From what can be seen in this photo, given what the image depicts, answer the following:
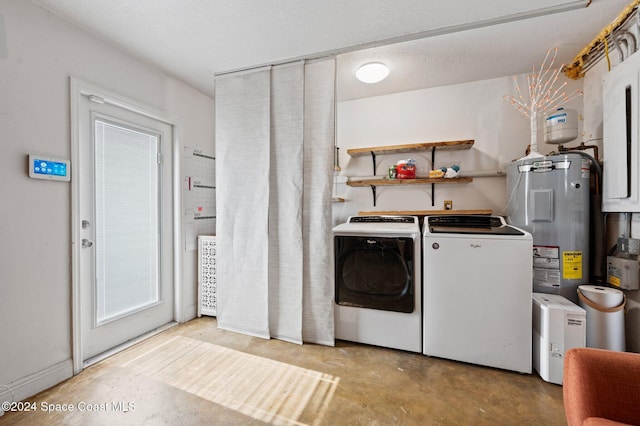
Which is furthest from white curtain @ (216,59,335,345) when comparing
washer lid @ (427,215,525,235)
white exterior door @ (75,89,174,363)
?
washer lid @ (427,215,525,235)

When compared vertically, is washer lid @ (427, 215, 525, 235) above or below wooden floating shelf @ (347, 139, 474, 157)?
below

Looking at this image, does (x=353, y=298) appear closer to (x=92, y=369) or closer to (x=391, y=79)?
(x=92, y=369)

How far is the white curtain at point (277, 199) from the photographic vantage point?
2.28 m

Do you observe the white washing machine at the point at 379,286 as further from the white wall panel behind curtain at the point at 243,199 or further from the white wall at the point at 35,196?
the white wall at the point at 35,196

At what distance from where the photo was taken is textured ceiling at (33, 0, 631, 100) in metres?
1.72

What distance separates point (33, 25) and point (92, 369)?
229 cm

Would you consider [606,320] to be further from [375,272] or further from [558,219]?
[375,272]

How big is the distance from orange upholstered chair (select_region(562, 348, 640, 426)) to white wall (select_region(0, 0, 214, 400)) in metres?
2.76

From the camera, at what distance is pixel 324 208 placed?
2.27m

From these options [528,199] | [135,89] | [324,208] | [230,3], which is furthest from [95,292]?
[528,199]

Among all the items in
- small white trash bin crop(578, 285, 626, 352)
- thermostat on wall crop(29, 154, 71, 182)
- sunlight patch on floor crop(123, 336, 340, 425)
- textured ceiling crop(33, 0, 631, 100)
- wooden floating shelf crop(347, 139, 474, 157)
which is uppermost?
textured ceiling crop(33, 0, 631, 100)

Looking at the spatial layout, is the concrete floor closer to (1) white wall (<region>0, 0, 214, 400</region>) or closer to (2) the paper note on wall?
(1) white wall (<region>0, 0, 214, 400</region>)

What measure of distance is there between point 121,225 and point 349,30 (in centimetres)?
236

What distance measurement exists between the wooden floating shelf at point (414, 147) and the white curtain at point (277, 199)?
0.85 m
